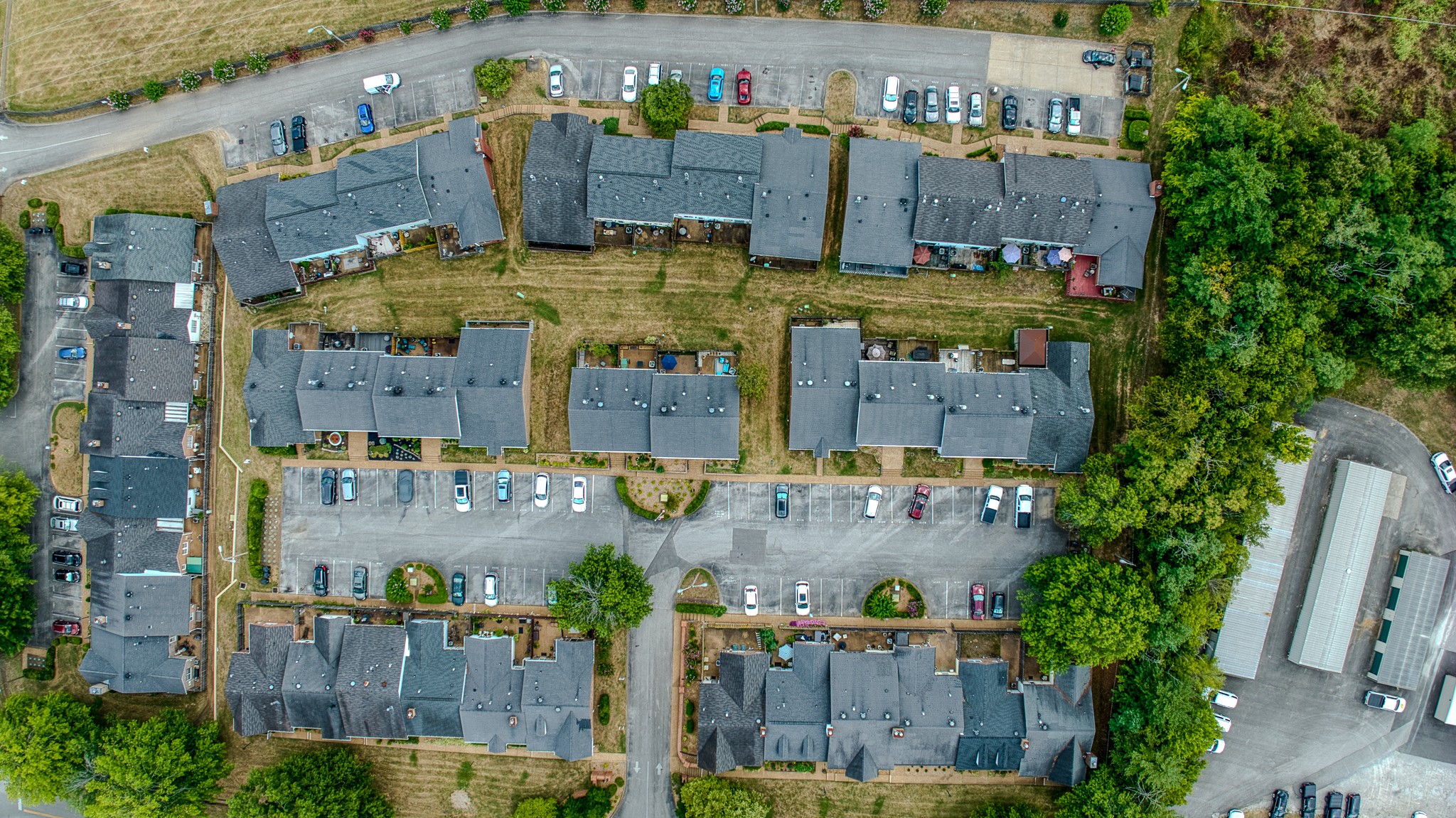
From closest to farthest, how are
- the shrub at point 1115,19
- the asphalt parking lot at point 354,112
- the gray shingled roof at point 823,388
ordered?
the gray shingled roof at point 823,388 → the shrub at point 1115,19 → the asphalt parking lot at point 354,112

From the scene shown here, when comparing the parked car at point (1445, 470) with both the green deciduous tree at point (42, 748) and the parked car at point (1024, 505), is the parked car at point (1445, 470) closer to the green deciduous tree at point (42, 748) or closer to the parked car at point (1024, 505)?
the parked car at point (1024, 505)

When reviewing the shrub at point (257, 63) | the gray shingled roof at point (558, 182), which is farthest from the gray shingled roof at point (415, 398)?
the shrub at point (257, 63)

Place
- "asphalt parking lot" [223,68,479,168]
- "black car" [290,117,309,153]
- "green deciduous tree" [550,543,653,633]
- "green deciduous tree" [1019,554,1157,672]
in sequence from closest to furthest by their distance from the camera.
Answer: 1. "green deciduous tree" [1019,554,1157,672]
2. "green deciduous tree" [550,543,653,633]
3. "black car" [290,117,309,153]
4. "asphalt parking lot" [223,68,479,168]

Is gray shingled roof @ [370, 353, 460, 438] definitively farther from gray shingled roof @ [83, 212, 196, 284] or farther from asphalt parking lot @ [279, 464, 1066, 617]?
gray shingled roof @ [83, 212, 196, 284]

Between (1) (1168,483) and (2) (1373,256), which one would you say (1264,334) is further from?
(1) (1168,483)

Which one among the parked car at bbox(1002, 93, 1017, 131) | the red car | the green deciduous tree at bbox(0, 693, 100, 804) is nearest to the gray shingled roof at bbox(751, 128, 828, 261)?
the parked car at bbox(1002, 93, 1017, 131)

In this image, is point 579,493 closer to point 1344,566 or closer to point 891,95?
point 891,95
